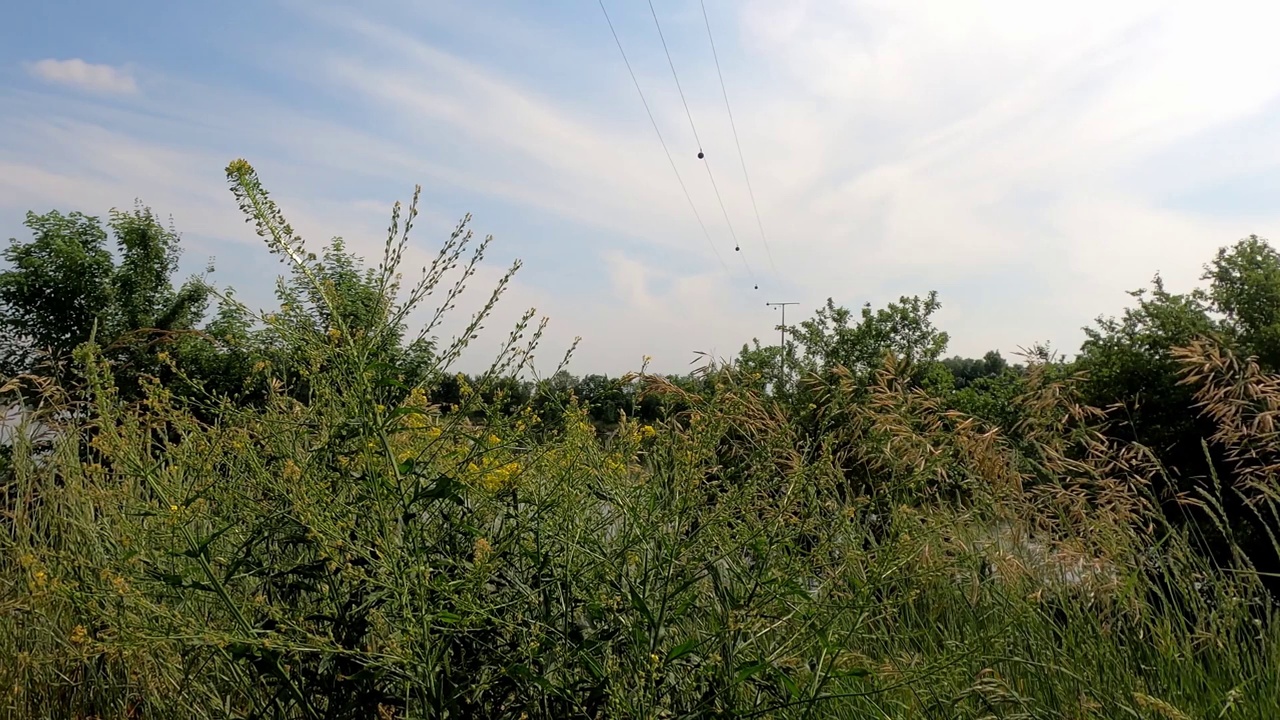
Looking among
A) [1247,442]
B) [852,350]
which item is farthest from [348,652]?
[852,350]

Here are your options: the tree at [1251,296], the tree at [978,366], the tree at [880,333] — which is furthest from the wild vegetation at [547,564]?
the tree at [978,366]

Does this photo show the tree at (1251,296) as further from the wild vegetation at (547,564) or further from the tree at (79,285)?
the tree at (79,285)

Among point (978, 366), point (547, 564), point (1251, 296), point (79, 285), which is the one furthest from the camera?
point (978, 366)

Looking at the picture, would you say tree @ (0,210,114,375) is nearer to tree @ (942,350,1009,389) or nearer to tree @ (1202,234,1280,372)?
tree @ (1202,234,1280,372)

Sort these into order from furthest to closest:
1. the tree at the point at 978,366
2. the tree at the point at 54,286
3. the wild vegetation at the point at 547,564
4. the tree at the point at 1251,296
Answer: the tree at the point at 978,366, the tree at the point at 54,286, the tree at the point at 1251,296, the wild vegetation at the point at 547,564

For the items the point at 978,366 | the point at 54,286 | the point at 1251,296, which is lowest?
the point at 54,286

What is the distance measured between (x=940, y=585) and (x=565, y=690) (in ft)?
5.71

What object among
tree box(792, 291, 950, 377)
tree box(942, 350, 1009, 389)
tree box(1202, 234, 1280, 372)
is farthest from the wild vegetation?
tree box(942, 350, 1009, 389)

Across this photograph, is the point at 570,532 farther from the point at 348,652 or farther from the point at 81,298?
the point at 81,298

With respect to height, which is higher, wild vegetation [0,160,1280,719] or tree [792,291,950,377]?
tree [792,291,950,377]

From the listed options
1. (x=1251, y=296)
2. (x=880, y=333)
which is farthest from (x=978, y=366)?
(x=1251, y=296)

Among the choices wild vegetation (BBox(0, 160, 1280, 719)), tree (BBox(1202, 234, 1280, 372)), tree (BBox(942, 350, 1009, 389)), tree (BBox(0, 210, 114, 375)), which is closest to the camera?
wild vegetation (BBox(0, 160, 1280, 719))

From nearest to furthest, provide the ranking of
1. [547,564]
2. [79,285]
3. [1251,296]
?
[547,564], [1251,296], [79,285]

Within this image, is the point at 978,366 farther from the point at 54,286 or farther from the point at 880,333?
the point at 54,286
